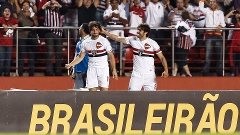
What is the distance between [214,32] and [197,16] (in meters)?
0.63

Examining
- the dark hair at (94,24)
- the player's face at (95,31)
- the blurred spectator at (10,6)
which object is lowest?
the player's face at (95,31)

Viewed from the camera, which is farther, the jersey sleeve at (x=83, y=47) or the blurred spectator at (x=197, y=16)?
the blurred spectator at (x=197, y=16)

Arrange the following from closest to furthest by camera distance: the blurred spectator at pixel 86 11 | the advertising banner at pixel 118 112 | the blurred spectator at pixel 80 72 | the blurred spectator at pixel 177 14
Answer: the advertising banner at pixel 118 112
the blurred spectator at pixel 80 72
the blurred spectator at pixel 86 11
the blurred spectator at pixel 177 14

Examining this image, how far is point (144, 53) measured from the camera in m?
16.4

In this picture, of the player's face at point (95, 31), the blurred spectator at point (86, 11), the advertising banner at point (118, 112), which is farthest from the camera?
the blurred spectator at point (86, 11)

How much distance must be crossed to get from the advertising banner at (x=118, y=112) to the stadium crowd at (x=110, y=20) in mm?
5028

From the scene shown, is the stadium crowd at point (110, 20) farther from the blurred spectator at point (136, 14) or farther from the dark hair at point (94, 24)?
the dark hair at point (94, 24)

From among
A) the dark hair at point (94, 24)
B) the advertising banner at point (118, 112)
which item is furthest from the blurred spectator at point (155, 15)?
the advertising banner at point (118, 112)

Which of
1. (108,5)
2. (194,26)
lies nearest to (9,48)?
(108,5)

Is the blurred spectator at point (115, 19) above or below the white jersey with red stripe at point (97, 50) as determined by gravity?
above

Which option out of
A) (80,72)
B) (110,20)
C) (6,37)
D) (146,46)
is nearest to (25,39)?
(6,37)

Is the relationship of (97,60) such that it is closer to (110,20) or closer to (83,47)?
(83,47)

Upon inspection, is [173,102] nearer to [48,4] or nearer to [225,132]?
[225,132]

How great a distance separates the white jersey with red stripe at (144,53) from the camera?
16.4 meters
